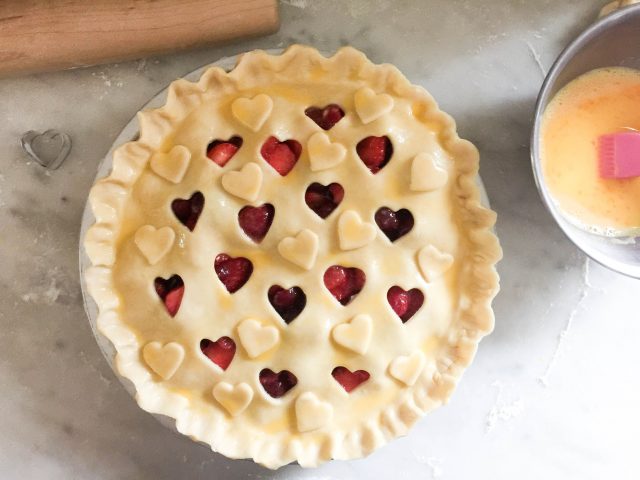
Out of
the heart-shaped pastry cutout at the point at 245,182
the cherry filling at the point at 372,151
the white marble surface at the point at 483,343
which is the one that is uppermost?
the cherry filling at the point at 372,151

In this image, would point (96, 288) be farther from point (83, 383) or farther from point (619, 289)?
point (619, 289)

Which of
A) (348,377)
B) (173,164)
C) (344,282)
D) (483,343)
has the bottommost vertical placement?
(483,343)

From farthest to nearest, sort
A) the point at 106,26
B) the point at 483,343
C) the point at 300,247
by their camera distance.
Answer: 1. the point at 483,343
2. the point at 106,26
3. the point at 300,247

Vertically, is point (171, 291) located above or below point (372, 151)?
below

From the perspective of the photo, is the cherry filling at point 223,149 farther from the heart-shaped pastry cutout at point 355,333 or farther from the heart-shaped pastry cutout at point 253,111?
the heart-shaped pastry cutout at point 355,333

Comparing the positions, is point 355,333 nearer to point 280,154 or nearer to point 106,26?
point 280,154

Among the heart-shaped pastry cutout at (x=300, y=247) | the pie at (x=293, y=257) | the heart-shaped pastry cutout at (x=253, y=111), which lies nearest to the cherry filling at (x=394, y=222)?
the pie at (x=293, y=257)

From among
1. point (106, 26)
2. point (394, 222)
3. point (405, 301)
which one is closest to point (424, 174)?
point (394, 222)

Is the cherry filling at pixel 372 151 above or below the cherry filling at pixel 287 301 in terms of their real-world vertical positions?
above
